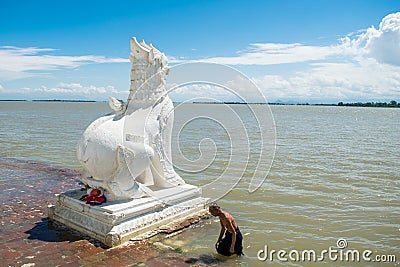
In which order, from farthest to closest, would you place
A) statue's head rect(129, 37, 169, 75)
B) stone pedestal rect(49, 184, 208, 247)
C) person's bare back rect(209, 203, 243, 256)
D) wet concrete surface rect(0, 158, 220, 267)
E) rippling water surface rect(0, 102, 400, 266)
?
rippling water surface rect(0, 102, 400, 266) → statue's head rect(129, 37, 169, 75) → stone pedestal rect(49, 184, 208, 247) → person's bare back rect(209, 203, 243, 256) → wet concrete surface rect(0, 158, 220, 267)

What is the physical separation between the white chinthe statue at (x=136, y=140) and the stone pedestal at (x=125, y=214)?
0.26 meters

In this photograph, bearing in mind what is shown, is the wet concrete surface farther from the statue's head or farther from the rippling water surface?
the statue's head

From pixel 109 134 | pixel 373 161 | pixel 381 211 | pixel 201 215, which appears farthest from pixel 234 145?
pixel 109 134

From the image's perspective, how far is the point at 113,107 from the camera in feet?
22.8

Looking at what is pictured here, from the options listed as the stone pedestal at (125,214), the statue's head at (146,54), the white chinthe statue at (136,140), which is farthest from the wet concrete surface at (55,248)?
the statue's head at (146,54)

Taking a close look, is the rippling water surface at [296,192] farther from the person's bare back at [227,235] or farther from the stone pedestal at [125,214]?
the stone pedestal at [125,214]

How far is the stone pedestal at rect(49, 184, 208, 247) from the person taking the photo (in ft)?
19.3

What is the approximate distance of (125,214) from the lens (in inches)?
236

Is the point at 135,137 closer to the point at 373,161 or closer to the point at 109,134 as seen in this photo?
the point at 109,134

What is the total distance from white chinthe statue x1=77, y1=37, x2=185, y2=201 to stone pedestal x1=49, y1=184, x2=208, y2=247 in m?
0.26

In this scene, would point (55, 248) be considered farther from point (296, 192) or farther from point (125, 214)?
point (296, 192)

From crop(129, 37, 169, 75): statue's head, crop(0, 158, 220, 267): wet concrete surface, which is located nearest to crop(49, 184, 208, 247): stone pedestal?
crop(0, 158, 220, 267): wet concrete surface

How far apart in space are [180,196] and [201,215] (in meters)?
0.65

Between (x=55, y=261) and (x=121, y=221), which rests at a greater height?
(x=121, y=221)
